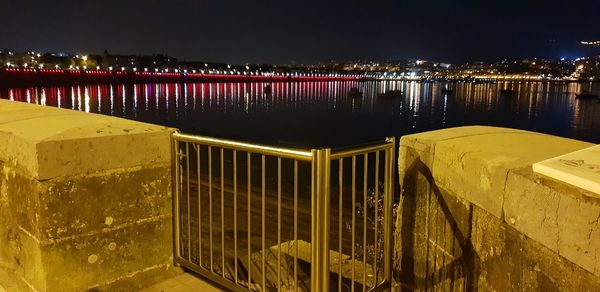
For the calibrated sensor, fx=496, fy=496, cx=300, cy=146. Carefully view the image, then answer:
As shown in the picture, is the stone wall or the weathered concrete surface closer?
the weathered concrete surface

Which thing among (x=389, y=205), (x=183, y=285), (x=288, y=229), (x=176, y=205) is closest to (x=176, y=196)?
(x=176, y=205)

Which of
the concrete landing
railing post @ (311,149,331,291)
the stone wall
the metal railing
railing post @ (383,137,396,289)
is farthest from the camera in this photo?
the concrete landing

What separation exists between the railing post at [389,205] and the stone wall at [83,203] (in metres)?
1.97

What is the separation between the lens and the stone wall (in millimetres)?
3787

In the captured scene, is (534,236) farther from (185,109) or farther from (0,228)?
(185,109)

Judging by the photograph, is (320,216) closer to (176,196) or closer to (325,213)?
(325,213)

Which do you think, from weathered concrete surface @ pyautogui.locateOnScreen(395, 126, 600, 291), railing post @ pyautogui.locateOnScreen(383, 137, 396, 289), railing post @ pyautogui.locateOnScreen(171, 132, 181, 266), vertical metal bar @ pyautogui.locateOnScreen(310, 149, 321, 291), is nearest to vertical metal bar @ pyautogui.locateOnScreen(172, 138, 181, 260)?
railing post @ pyautogui.locateOnScreen(171, 132, 181, 266)

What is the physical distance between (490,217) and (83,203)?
311 cm

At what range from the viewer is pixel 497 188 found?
3.41 m

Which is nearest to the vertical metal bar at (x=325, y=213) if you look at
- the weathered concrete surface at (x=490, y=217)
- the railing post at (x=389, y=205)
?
the railing post at (x=389, y=205)

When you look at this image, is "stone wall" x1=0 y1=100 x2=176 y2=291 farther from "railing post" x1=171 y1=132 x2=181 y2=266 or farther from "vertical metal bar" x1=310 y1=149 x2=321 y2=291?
"vertical metal bar" x1=310 y1=149 x2=321 y2=291

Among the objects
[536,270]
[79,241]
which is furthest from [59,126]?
[536,270]

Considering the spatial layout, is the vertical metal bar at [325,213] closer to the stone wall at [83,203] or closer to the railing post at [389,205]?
the railing post at [389,205]

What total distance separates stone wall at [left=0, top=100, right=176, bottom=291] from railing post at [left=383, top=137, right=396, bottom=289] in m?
1.97
